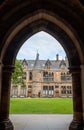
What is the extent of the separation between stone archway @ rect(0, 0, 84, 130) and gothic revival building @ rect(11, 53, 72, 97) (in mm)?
42779

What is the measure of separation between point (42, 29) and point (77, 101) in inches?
94.7

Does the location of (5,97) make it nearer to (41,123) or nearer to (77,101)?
(77,101)

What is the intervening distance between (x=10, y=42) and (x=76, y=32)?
1956 millimetres

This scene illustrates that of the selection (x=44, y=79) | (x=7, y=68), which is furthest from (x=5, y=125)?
(x=44, y=79)

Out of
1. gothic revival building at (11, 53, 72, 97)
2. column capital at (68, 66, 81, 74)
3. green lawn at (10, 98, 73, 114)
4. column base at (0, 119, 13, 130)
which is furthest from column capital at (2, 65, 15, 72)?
gothic revival building at (11, 53, 72, 97)

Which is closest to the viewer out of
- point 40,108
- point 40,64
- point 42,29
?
point 42,29

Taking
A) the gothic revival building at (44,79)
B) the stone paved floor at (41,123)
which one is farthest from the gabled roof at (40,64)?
the stone paved floor at (41,123)

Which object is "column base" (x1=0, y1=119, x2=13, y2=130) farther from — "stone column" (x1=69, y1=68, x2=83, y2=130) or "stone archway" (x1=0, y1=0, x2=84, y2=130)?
"stone column" (x1=69, y1=68, x2=83, y2=130)

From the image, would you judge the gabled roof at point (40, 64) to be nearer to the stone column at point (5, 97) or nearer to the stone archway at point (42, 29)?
the stone archway at point (42, 29)

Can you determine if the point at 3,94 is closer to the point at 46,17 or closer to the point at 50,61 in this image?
the point at 46,17

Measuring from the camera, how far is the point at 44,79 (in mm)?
51188

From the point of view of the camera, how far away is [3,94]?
683 centimetres

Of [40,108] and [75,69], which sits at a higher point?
[75,69]

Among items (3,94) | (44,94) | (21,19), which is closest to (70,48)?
(21,19)
